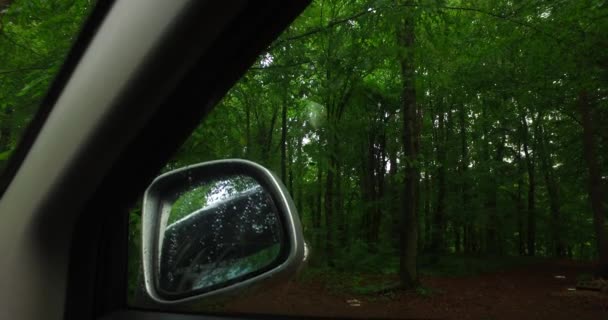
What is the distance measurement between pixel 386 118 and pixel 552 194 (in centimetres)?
166

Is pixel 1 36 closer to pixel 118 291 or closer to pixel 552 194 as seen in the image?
pixel 118 291

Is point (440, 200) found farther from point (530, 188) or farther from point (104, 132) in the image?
point (104, 132)

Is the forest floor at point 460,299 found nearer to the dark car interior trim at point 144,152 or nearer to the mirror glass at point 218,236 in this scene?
the mirror glass at point 218,236

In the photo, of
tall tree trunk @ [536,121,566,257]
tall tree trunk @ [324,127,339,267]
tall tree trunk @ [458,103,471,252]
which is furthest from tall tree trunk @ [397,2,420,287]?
tall tree trunk @ [536,121,566,257]

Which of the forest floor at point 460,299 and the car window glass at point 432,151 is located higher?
the car window glass at point 432,151

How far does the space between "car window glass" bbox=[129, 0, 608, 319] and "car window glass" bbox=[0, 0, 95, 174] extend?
0.56 metres

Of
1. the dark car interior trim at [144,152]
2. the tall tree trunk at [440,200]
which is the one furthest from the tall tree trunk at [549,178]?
the dark car interior trim at [144,152]

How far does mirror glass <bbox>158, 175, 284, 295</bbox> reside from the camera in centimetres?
118

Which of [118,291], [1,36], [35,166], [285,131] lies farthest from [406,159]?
[1,36]

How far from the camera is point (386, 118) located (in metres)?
2.33

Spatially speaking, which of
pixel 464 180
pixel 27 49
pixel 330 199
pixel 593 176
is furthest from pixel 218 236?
pixel 593 176

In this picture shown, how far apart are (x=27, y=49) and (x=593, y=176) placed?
3074 mm

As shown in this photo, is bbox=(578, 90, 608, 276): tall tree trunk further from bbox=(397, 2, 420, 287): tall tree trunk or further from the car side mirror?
the car side mirror

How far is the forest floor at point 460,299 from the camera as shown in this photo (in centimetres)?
134
